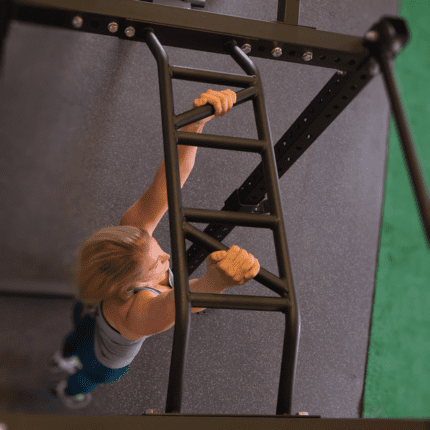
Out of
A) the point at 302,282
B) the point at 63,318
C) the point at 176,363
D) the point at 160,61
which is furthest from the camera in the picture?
the point at 302,282

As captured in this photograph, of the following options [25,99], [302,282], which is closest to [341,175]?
[302,282]

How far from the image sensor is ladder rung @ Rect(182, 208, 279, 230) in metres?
0.57

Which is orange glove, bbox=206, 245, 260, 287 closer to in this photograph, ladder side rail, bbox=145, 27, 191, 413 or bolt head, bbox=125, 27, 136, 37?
ladder side rail, bbox=145, 27, 191, 413

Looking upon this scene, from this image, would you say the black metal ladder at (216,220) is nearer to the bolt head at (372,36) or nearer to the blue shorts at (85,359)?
the bolt head at (372,36)

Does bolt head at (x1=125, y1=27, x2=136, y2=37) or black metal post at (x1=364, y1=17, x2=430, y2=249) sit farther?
bolt head at (x1=125, y1=27, x2=136, y2=37)

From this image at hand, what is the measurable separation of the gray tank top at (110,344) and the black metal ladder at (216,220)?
0.42 meters

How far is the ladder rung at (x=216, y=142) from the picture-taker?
1.99 ft

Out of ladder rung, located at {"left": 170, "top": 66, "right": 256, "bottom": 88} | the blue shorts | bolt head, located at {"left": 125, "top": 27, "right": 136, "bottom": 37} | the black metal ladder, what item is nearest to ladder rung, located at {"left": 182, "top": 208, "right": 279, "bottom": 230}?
the black metal ladder

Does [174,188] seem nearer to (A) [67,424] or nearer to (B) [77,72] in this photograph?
(A) [67,424]

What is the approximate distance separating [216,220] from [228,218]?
0.02 meters

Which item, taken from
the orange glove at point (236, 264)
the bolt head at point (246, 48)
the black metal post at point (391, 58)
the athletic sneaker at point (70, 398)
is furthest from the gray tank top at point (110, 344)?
the black metal post at point (391, 58)

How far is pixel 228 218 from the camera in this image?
1.92ft

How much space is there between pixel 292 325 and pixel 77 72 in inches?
52.4

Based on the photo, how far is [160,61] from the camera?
25.6 inches
